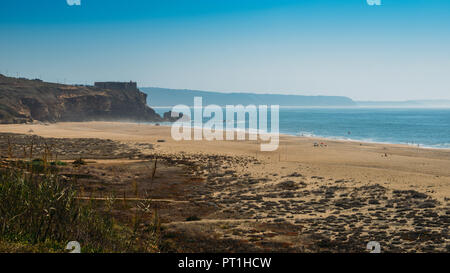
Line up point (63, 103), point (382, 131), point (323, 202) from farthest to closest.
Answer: point (63, 103) → point (382, 131) → point (323, 202)

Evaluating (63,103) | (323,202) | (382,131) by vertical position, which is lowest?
(323,202)

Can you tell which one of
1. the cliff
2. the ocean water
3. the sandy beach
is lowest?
the sandy beach

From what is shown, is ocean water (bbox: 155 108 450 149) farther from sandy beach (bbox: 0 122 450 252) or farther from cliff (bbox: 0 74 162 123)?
cliff (bbox: 0 74 162 123)

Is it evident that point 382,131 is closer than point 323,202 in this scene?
No

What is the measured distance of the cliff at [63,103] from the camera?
63369 mm

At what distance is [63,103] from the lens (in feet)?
264

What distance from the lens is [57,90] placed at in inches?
3248

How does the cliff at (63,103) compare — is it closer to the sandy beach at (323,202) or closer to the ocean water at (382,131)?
the ocean water at (382,131)

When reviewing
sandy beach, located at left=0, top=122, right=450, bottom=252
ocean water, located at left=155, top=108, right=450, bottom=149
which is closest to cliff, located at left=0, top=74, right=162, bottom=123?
ocean water, located at left=155, top=108, right=450, bottom=149

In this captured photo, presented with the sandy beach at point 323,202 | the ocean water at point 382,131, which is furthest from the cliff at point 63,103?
the sandy beach at point 323,202

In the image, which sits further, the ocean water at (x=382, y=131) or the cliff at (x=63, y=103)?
the cliff at (x=63, y=103)

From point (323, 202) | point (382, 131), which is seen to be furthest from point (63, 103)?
point (323, 202)

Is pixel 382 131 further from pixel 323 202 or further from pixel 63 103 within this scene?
pixel 63 103

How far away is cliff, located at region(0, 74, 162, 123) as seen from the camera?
63.4 meters
